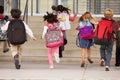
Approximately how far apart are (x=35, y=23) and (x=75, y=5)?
10.1ft

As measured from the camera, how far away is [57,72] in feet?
46.2

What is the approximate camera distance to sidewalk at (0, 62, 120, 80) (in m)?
13.1

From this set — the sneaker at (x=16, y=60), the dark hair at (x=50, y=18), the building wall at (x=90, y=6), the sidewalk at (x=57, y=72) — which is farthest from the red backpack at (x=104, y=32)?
the building wall at (x=90, y=6)

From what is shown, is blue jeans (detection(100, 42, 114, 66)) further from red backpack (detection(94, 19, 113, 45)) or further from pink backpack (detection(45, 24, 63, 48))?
pink backpack (detection(45, 24, 63, 48))

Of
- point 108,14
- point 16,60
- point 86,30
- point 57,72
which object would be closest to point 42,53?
point 86,30

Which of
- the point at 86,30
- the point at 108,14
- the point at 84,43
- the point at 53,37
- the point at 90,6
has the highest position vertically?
the point at 108,14

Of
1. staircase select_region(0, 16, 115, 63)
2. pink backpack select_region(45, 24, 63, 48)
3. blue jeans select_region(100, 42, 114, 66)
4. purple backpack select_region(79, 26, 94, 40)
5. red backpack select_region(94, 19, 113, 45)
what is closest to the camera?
red backpack select_region(94, 19, 113, 45)

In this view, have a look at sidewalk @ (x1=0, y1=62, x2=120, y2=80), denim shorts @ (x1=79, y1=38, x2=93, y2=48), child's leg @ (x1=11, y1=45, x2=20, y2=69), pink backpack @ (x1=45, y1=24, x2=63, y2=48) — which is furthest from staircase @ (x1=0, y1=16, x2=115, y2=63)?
child's leg @ (x1=11, y1=45, x2=20, y2=69)

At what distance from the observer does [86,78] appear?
42.9 feet

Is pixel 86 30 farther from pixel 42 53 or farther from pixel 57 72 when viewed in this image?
pixel 42 53

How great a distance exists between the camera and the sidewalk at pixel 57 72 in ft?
43.1

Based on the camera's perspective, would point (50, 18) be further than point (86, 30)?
No

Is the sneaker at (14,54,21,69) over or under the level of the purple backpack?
under

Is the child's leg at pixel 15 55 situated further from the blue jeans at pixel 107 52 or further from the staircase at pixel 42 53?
the blue jeans at pixel 107 52
